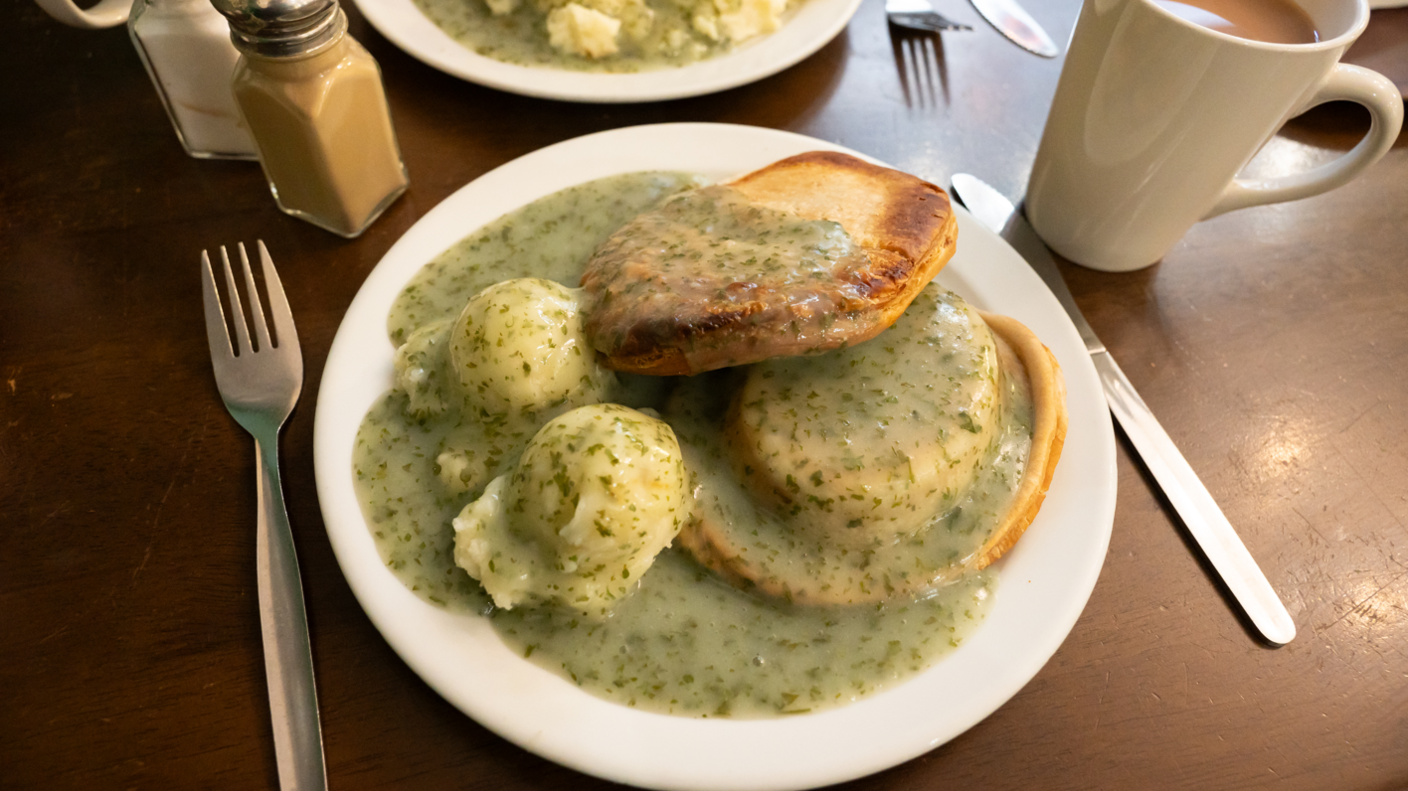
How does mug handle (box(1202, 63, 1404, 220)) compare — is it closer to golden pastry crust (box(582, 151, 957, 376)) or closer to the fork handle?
golden pastry crust (box(582, 151, 957, 376))

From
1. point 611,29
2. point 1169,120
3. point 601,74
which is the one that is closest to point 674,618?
point 1169,120

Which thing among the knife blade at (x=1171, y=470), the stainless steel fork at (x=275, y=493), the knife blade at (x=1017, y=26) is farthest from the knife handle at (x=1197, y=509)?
the stainless steel fork at (x=275, y=493)

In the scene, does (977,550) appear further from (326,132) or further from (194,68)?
(194,68)

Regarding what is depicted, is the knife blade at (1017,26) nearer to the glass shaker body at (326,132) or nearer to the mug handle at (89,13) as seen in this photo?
the glass shaker body at (326,132)

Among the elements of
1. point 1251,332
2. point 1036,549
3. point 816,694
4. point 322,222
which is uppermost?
point 1251,332

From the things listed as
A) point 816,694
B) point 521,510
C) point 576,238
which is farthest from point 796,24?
point 816,694

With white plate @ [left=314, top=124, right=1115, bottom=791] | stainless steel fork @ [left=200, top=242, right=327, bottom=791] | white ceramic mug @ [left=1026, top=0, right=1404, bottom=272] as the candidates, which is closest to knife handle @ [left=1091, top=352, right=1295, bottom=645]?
white plate @ [left=314, top=124, right=1115, bottom=791]

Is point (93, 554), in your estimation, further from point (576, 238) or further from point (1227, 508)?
point (1227, 508)
